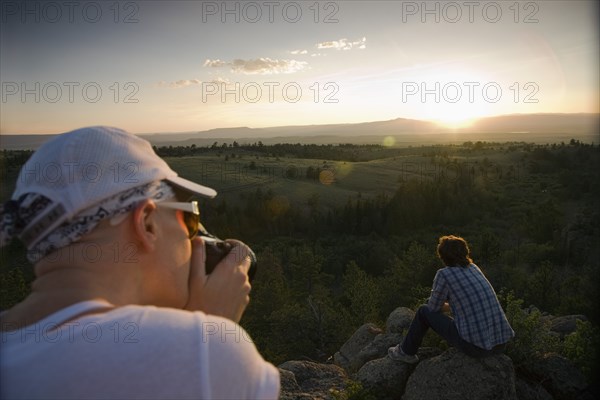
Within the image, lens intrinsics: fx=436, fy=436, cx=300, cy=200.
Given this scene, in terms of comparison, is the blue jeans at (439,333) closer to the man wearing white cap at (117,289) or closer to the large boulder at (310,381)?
the large boulder at (310,381)

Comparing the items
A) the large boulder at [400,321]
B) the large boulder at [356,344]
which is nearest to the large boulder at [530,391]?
the large boulder at [400,321]

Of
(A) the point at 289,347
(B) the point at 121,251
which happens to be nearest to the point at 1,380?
(B) the point at 121,251

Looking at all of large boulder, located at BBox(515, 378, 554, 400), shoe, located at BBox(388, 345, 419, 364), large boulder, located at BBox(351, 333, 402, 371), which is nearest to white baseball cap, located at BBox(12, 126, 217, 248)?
shoe, located at BBox(388, 345, 419, 364)

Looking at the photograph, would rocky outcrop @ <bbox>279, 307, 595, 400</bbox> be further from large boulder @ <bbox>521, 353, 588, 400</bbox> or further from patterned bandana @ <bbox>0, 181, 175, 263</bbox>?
patterned bandana @ <bbox>0, 181, 175, 263</bbox>

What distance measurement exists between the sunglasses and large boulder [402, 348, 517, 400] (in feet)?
16.1

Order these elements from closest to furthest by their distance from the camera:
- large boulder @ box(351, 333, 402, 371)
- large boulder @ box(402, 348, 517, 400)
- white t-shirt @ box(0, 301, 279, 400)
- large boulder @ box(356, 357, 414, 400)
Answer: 1. white t-shirt @ box(0, 301, 279, 400)
2. large boulder @ box(402, 348, 517, 400)
3. large boulder @ box(356, 357, 414, 400)
4. large boulder @ box(351, 333, 402, 371)

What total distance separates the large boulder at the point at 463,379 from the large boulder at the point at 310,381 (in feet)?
3.81

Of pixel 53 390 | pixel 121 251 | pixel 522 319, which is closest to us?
pixel 53 390

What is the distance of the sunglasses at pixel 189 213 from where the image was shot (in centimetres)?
135

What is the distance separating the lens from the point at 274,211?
44.5 meters

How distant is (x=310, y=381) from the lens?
680 centimetres

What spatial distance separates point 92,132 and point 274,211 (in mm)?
43326

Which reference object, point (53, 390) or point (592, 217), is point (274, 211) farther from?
point (53, 390)

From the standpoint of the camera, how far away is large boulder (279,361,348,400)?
5.98 m
